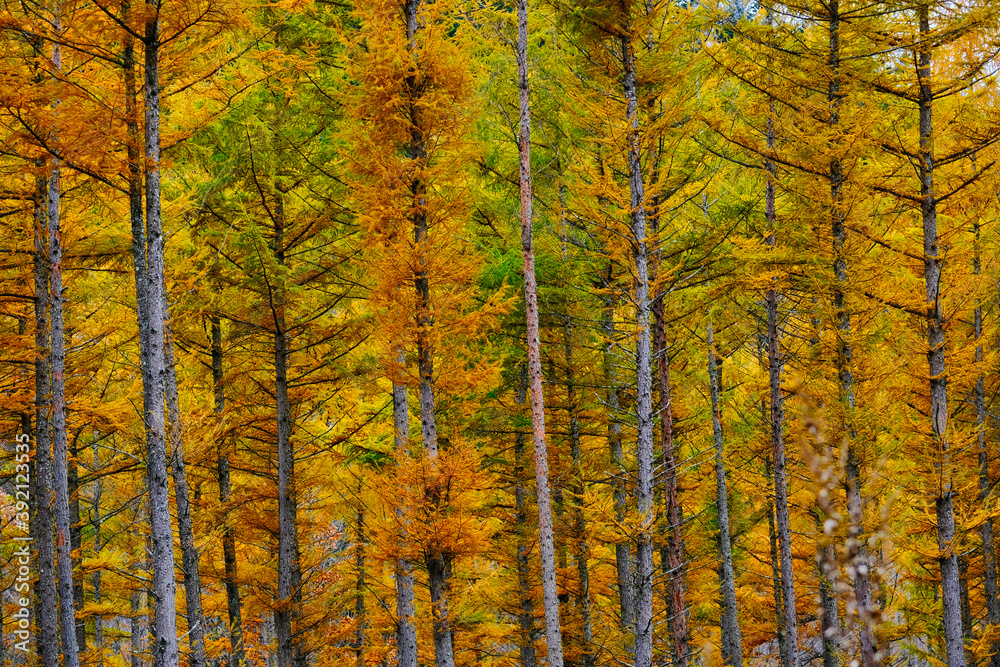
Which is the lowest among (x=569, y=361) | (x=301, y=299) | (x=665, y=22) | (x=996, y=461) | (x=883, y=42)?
(x=996, y=461)

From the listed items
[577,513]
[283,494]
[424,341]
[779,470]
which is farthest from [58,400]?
[779,470]

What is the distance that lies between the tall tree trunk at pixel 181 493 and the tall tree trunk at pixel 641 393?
583 centimetres

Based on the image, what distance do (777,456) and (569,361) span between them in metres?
4.32

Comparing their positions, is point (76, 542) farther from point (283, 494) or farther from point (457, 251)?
point (457, 251)

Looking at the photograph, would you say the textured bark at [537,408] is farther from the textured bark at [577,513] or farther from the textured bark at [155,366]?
the textured bark at [155,366]

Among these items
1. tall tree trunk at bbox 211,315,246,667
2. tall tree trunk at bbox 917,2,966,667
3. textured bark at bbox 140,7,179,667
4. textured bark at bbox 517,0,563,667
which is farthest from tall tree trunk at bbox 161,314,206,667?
tall tree trunk at bbox 917,2,966,667

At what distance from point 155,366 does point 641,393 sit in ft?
20.8

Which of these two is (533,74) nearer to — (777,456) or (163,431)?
(777,456)

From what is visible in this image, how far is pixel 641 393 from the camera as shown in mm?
10672

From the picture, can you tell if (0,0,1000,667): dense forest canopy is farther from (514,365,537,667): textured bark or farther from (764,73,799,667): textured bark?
(514,365,537,667): textured bark

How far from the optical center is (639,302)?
1079cm

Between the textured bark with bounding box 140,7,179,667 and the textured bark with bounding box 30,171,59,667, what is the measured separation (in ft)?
12.0

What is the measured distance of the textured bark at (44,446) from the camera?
10250 mm

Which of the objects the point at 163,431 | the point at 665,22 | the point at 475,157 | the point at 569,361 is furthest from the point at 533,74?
the point at 163,431
